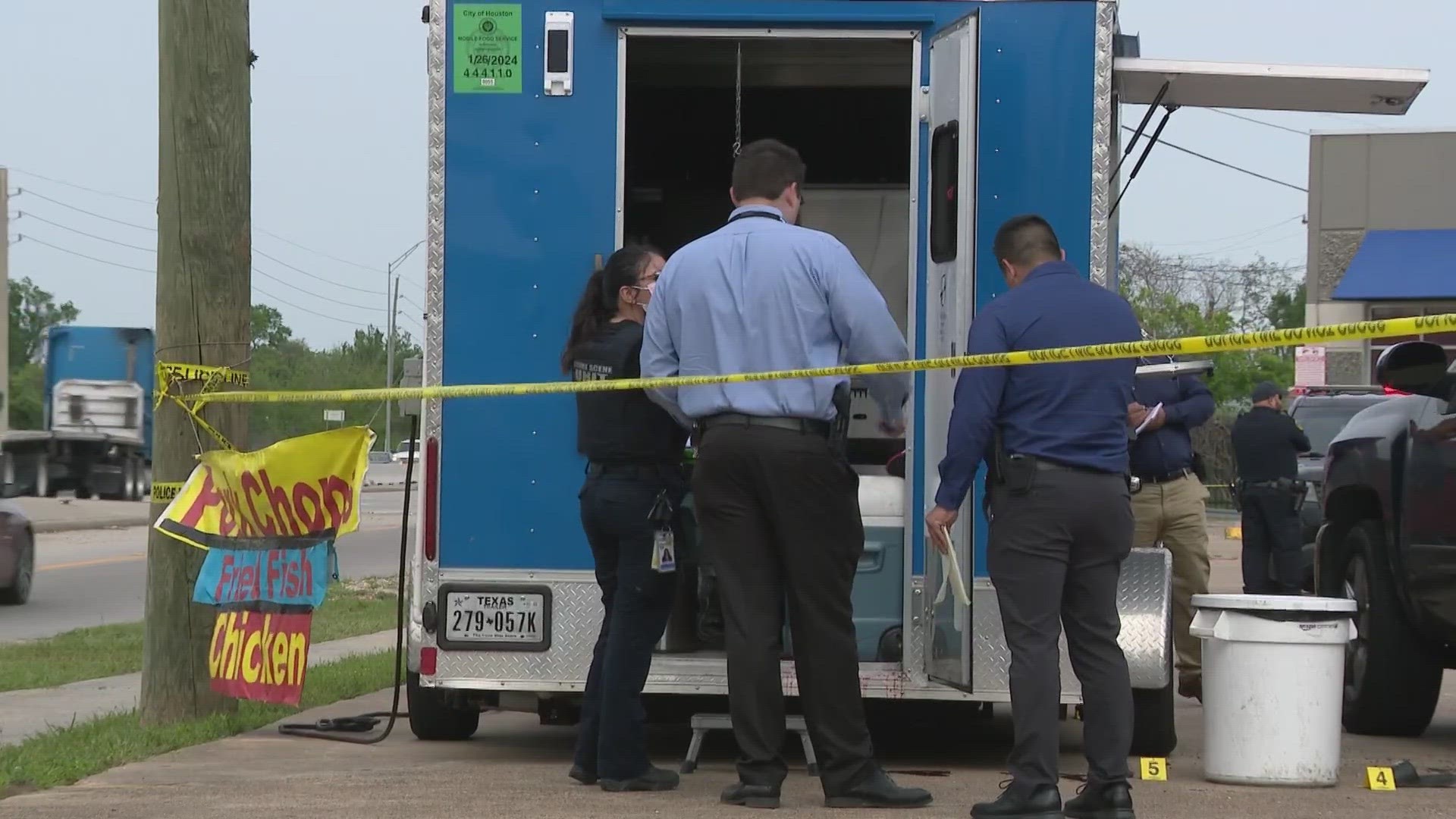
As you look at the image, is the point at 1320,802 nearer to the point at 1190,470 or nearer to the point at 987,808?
the point at 987,808

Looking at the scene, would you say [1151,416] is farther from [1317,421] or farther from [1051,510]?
[1317,421]

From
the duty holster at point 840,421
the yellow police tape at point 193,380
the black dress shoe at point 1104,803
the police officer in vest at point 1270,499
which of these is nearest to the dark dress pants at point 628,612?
the duty holster at point 840,421

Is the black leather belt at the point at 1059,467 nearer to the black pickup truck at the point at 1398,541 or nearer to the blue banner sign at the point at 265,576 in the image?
the black pickup truck at the point at 1398,541

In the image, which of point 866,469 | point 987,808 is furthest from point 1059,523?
point 866,469

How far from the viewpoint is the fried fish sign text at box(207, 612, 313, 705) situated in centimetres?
717

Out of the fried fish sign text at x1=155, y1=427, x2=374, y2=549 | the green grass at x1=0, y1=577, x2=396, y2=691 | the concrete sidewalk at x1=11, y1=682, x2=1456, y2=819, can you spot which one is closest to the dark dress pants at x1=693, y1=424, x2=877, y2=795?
the concrete sidewalk at x1=11, y1=682, x2=1456, y2=819

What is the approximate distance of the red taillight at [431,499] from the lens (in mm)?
6656

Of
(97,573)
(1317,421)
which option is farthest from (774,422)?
(97,573)

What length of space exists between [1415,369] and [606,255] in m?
3.05

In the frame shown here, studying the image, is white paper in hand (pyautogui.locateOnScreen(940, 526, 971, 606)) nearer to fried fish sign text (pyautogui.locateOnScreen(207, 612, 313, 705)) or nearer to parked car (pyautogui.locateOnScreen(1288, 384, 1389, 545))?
fried fish sign text (pyautogui.locateOnScreen(207, 612, 313, 705))

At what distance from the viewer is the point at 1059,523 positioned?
542 centimetres

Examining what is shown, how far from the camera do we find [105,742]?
23.2ft

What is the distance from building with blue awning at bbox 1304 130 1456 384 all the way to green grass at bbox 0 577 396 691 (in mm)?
24218

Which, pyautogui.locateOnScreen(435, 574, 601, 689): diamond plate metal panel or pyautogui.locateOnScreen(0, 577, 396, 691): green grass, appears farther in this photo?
pyautogui.locateOnScreen(0, 577, 396, 691): green grass
